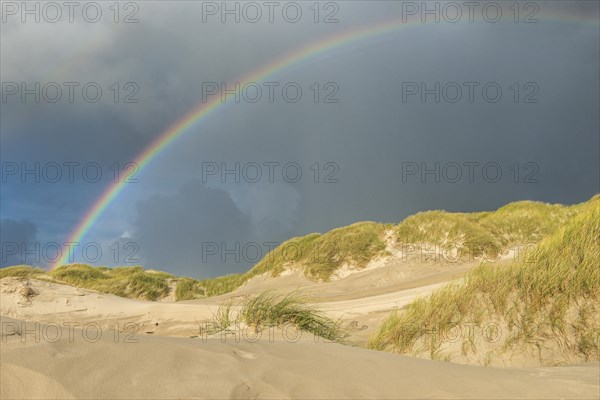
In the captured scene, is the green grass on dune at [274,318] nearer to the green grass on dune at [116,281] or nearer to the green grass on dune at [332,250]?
the green grass on dune at [332,250]

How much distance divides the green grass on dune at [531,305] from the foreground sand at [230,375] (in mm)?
2576

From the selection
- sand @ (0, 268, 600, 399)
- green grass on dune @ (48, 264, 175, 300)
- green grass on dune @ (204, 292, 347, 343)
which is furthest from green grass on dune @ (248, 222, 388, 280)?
sand @ (0, 268, 600, 399)

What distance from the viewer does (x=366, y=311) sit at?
38.5 ft

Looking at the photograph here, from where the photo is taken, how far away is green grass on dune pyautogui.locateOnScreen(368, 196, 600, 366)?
6020 mm

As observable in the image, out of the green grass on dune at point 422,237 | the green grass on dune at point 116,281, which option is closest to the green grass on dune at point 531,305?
the green grass on dune at point 422,237

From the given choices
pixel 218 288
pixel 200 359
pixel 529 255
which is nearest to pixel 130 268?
pixel 218 288

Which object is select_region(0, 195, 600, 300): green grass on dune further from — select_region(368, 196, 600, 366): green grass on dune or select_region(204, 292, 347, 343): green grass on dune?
select_region(204, 292, 347, 343): green grass on dune

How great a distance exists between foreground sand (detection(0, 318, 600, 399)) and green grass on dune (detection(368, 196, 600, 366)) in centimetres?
258

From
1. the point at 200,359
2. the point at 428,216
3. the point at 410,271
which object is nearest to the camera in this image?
the point at 200,359

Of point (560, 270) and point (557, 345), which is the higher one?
point (560, 270)

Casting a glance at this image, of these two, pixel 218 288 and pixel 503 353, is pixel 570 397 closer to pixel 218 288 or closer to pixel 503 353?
pixel 503 353

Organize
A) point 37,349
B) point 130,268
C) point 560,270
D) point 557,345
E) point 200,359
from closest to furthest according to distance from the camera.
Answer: point 37,349 → point 200,359 → point 557,345 → point 560,270 → point 130,268

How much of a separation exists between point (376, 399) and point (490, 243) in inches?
745

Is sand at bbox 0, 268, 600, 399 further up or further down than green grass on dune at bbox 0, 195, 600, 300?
further down
